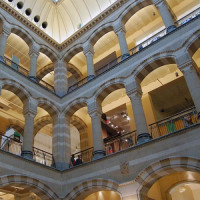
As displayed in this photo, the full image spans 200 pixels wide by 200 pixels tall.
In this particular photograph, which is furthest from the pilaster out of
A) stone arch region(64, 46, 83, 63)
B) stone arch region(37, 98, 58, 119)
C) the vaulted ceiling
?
the vaulted ceiling

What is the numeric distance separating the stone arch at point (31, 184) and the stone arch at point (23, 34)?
7951 mm

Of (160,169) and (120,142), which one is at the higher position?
(120,142)

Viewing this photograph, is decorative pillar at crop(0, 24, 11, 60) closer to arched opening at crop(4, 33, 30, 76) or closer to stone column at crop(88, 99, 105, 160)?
arched opening at crop(4, 33, 30, 76)

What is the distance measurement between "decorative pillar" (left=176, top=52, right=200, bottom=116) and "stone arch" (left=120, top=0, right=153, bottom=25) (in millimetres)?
4399

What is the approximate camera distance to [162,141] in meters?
9.50

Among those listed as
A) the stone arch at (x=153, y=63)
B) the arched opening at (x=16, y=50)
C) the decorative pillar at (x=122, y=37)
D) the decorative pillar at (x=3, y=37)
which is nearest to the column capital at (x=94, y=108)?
the stone arch at (x=153, y=63)

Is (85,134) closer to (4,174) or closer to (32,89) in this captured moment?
(32,89)

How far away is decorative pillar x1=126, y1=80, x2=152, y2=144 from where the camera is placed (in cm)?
1025

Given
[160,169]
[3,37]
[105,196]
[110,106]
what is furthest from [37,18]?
[160,169]

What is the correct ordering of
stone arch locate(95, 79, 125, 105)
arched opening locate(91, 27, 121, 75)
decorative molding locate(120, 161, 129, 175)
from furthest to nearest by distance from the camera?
arched opening locate(91, 27, 121, 75) → stone arch locate(95, 79, 125, 105) → decorative molding locate(120, 161, 129, 175)

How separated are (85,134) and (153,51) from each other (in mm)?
6916

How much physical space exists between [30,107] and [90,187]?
4.73 m

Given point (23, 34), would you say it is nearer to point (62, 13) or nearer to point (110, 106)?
point (62, 13)

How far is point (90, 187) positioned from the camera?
34.8 ft
